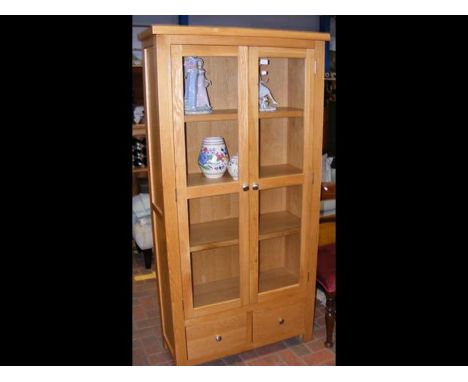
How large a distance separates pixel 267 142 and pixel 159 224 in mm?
779

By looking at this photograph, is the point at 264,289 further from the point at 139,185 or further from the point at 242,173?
the point at 139,185

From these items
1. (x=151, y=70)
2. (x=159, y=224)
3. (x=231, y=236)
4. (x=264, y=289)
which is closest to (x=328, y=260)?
(x=264, y=289)

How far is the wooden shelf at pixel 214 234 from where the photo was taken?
216cm

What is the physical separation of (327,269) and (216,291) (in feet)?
2.25

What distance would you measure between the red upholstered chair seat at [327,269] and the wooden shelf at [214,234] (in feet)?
2.02

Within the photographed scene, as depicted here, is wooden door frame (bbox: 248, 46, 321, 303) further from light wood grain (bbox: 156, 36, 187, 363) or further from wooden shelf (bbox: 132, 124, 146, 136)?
wooden shelf (bbox: 132, 124, 146, 136)

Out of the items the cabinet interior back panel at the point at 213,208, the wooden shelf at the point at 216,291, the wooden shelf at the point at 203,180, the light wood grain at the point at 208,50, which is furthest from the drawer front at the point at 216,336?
the light wood grain at the point at 208,50

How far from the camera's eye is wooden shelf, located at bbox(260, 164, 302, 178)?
2.21 m

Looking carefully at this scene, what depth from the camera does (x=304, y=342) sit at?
2.56m

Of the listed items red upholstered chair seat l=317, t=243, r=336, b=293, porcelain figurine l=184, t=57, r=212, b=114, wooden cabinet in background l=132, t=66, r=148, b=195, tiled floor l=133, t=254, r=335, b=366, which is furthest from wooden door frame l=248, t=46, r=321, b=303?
wooden cabinet in background l=132, t=66, r=148, b=195

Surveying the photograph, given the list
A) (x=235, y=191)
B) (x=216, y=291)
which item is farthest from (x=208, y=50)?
(x=216, y=291)

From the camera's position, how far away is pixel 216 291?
238cm

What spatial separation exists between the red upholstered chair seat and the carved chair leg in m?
0.05

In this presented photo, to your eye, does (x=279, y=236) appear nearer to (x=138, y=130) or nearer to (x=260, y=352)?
(x=260, y=352)
